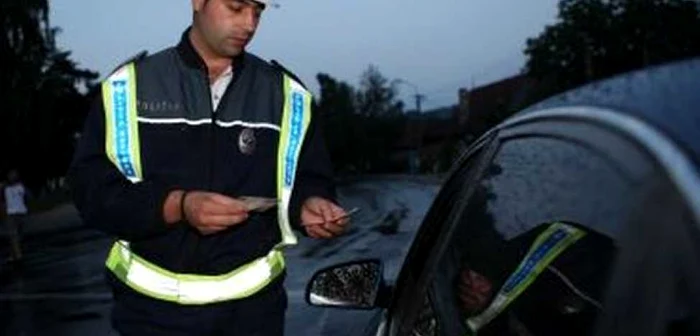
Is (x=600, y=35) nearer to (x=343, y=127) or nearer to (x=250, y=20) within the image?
(x=343, y=127)

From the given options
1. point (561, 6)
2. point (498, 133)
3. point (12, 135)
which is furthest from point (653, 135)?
point (561, 6)

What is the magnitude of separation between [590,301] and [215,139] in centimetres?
170

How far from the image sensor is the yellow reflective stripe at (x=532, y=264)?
2029mm

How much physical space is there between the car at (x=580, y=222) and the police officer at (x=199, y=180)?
1.91 feet

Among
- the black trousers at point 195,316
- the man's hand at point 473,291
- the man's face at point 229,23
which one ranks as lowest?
the black trousers at point 195,316

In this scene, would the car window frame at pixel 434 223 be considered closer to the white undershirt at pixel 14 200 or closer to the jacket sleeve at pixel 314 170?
the jacket sleeve at pixel 314 170

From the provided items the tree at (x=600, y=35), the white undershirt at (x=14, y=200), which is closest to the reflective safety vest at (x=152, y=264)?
the white undershirt at (x=14, y=200)

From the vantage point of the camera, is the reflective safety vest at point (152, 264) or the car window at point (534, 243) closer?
the car window at point (534, 243)

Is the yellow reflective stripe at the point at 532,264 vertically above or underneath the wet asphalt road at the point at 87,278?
above

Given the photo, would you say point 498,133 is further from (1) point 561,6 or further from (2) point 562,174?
(1) point 561,6

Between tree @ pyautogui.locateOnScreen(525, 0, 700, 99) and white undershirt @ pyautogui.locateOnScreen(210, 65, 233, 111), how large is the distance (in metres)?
51.9

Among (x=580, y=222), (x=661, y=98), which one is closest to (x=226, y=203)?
(x=580, y=222)

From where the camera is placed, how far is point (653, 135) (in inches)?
68.0

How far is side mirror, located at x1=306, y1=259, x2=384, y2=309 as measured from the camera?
3.21 meters
